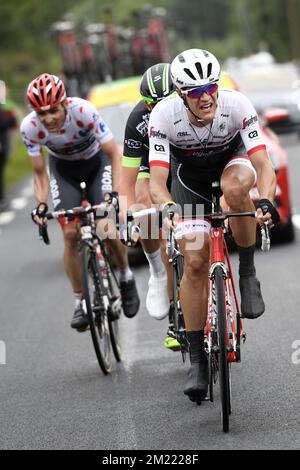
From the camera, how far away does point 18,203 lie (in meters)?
23.9

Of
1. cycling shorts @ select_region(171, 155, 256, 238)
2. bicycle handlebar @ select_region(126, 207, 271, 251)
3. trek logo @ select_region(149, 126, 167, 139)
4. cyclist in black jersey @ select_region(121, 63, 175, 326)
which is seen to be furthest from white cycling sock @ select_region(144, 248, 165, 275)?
trek logo @ select_region(149, 126, 167, 139)

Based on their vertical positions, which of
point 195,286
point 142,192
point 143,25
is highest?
point 195,286

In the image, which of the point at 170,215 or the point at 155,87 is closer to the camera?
the point at 170,215

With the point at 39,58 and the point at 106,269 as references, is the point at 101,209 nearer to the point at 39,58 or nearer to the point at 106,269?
the point at 106,269

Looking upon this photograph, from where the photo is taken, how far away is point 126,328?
10500 mm

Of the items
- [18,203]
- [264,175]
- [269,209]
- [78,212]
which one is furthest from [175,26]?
[269,209]

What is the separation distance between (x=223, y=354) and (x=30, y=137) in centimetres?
339

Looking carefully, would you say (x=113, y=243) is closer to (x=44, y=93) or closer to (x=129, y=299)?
(x=129, y=299)

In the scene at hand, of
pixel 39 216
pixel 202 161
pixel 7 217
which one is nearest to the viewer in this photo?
pixel 202 161

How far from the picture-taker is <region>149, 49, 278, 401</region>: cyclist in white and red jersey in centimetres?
712

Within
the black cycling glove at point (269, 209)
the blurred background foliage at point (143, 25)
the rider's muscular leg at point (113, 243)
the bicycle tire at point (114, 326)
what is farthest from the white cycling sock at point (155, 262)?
the blurred background foliage at point (143, 25)

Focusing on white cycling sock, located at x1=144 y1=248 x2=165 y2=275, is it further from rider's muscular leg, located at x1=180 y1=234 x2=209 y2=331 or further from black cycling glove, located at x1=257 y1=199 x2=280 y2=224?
black cycling glove, located at x1=257 y1=199 x2=280 y2=224

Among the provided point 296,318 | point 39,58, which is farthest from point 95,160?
point 39,58

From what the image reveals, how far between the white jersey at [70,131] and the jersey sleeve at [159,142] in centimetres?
228
